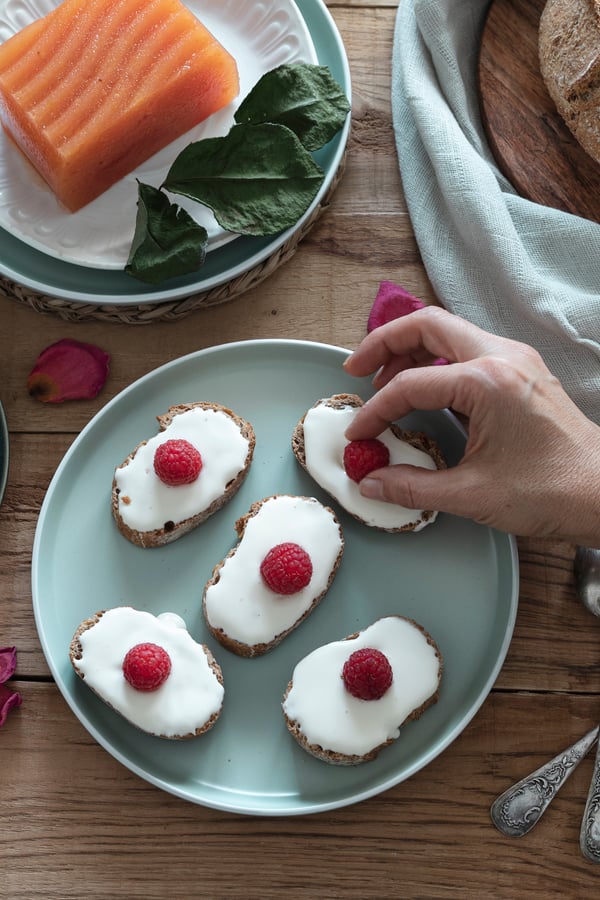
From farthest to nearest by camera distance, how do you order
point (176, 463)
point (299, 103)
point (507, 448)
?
1. point (299, 103)
2. point (176, 463)
3. point (507, 448)

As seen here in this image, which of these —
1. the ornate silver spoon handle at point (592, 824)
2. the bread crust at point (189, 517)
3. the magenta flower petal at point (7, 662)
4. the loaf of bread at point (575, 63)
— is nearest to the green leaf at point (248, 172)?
the bread crust at point (189, 517)

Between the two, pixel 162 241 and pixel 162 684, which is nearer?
pixel 162 684

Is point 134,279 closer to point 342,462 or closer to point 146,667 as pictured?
point 342,462

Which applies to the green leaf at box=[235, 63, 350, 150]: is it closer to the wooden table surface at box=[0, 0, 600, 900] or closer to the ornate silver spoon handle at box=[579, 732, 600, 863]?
the wooden table surface at box=[0, 0, 600, 900]

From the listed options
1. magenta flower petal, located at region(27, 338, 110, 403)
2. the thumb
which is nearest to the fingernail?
the thumb

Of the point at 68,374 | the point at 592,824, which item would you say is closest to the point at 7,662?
the point at 68,374

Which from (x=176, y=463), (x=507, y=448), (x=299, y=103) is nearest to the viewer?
(x=507, y=448)
